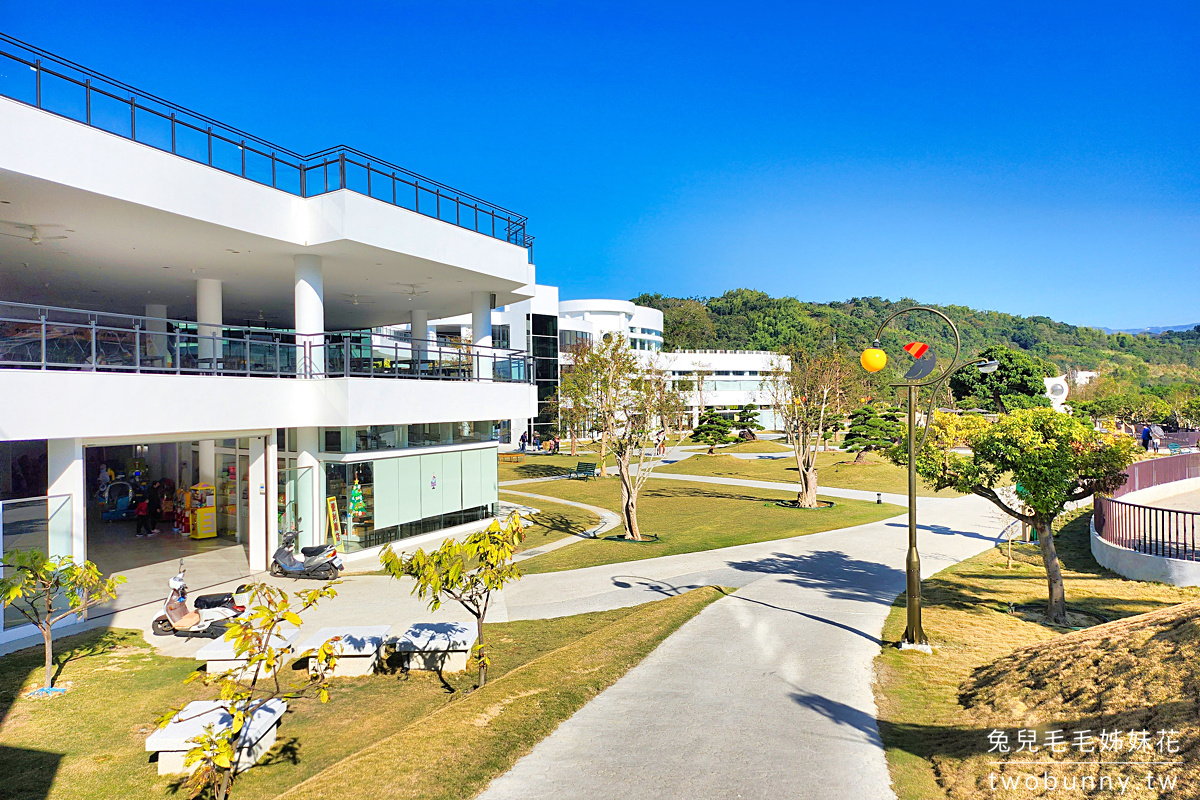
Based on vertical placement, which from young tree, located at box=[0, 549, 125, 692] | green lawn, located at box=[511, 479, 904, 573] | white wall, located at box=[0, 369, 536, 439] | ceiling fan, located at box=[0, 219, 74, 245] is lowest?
green lawn, located at box=[511, 479, 904, 573]

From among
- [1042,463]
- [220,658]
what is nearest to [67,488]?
[220,658]

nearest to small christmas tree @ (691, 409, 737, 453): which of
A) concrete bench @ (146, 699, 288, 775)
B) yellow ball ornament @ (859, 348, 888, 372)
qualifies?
yellow ball ornament @ (859, 348, 888, 372)

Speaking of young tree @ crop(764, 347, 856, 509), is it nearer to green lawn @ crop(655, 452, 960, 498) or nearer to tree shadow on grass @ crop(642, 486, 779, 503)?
tree shadow on grass @ crop(642, 486, 779, 503)

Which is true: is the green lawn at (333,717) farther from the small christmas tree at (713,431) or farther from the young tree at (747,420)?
the young tree at (747,420)

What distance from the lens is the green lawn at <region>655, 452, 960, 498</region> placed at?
107 feet

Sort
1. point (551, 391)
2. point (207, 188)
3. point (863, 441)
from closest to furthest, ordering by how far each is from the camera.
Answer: point (207, 188), point (863, 441), point (551, 391)

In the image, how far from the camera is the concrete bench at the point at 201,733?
667cm

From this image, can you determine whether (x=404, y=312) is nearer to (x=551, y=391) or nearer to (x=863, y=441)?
(x=551, y=391)

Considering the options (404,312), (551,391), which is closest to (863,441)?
(551,391)

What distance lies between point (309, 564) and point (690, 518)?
1367 centimetres

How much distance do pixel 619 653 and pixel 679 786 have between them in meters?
3.84

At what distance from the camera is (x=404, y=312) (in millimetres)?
29078

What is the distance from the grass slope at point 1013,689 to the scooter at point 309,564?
36.9ft

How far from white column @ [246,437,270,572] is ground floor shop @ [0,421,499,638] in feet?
0.08
